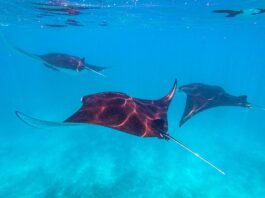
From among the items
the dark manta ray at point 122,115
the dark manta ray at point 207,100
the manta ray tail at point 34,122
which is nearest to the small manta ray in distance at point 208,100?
the dark manta ray at point 207,100

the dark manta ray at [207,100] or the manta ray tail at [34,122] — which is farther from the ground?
the manta ray tail at [34,122]

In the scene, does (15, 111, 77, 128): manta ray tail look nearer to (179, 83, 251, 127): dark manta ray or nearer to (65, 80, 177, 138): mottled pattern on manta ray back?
(65, 80, 177, 138): mottled pattern on manta ray back

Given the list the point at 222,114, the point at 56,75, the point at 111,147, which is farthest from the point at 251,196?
the point at 56,75

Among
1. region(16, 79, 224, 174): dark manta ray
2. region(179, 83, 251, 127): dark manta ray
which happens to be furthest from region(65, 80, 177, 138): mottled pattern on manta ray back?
region(179, 83, 251, 127): dark manta ray

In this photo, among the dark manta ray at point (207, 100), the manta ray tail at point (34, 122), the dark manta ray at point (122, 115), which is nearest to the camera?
the manta ray tail at point (34, 122)

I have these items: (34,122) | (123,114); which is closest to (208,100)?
(123,114)

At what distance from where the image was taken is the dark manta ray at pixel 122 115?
6738mm

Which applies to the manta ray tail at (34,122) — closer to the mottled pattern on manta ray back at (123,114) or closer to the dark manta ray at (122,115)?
the dark manta ray at (122,115)

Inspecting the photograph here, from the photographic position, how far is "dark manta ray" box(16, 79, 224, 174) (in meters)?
6.74

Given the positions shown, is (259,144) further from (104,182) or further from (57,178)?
(57,178)

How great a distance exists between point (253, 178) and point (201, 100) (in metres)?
9.29

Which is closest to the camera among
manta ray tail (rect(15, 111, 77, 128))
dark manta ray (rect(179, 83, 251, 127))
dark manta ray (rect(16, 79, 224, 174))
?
manta ray tail (rect(15, 111, 77, 128))

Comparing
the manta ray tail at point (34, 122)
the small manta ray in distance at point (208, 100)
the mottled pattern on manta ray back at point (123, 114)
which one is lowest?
the small manta ray in distance at point (208, 100)

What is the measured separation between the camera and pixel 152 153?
18906mm
